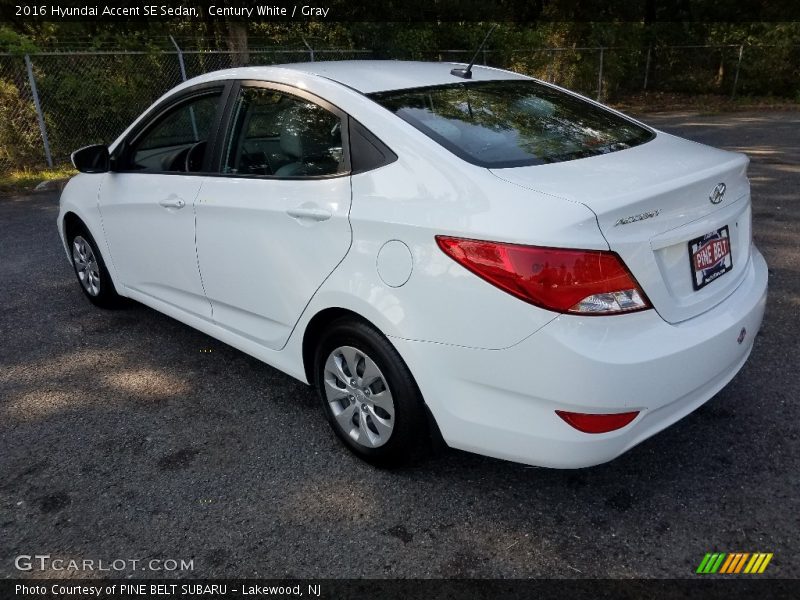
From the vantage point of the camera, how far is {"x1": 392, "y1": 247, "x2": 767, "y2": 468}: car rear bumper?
7.14 ft

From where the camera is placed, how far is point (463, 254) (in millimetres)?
2307

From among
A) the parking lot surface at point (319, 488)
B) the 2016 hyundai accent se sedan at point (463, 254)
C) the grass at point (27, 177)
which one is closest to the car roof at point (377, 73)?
the 2016 hyundai accent se sedan at point (463, 254)

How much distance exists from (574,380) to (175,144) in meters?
3.29

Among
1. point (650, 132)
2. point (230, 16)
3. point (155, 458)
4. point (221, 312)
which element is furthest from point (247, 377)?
point (230, 16)

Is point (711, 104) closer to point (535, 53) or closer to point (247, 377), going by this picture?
point (535, 53)

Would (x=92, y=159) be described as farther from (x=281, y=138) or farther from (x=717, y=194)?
(x=717, y=194)

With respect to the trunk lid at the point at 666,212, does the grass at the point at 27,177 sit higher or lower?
lower

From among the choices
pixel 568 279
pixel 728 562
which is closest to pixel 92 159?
pixel 568 279

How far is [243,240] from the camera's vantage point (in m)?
3.17

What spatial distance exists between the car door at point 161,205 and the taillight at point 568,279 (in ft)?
6.28

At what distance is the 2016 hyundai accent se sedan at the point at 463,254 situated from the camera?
221cm

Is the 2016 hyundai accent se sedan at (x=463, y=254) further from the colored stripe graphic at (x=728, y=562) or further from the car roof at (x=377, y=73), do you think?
the colored stripe graphic at (x=728, y=562)

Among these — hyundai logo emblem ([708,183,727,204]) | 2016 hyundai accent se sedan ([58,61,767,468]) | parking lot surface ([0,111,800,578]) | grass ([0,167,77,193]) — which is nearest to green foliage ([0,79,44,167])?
grass ([0,167,77,193])

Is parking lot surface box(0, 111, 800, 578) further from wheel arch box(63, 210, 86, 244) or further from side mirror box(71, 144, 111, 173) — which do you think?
side mirror box(71, 144, 111, 173)
